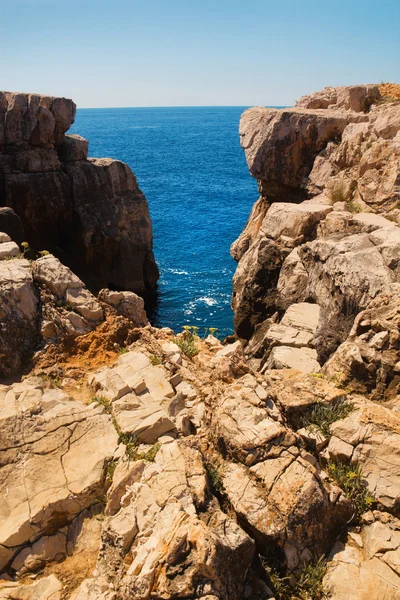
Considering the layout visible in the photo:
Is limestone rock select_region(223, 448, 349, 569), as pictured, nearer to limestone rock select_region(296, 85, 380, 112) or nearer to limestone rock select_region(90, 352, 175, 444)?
limestone rock select_region(90, 352, 175, 444)

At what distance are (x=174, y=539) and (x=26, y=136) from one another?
1335 inches

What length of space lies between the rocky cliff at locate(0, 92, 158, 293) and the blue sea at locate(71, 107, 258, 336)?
4.46 meters

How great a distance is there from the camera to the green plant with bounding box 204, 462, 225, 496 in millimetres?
8484

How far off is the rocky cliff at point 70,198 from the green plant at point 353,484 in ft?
102

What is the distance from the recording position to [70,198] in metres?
36.5

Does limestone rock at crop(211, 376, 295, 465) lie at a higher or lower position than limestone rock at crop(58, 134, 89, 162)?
lower

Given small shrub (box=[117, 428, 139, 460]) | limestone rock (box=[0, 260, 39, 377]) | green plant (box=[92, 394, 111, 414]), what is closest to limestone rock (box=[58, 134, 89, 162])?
limestone rock (box=[0, 260, 39, 377])

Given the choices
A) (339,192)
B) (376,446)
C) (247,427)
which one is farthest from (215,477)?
(339,192)

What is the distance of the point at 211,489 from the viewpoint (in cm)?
839

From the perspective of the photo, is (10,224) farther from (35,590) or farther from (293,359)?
(35,590)

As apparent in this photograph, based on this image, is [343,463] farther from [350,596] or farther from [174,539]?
[174,539]

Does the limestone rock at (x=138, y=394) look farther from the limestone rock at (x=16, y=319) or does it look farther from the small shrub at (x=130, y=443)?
the limestone rock at (x=16, y=319)

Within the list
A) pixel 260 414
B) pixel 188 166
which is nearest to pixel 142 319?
pixel 260 414

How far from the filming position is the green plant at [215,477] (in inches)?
334
